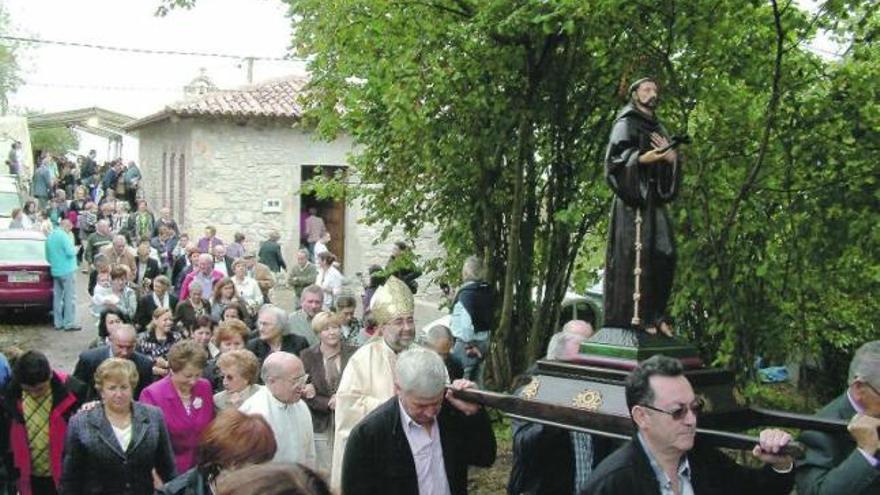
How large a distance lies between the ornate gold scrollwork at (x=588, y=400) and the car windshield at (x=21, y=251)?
16.0m

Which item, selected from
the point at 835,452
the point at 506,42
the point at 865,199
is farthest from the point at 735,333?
the point at 835,452

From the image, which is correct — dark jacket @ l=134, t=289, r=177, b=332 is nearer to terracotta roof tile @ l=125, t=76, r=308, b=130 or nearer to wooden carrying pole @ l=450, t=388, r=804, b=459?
wooden carrying pole @ l=450, t=388, r=804, b=459

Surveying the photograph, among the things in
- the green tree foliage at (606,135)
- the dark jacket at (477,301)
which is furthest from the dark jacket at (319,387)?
the dark jacket at (477,301)

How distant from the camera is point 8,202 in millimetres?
28188

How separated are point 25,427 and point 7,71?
65.0m

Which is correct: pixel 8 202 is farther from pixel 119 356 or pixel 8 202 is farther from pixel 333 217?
pixel 119 356

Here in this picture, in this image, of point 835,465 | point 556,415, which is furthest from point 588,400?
point 835,465

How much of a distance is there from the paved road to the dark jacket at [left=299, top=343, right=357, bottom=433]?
8.84 metres

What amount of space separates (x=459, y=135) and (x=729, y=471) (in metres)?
7.51

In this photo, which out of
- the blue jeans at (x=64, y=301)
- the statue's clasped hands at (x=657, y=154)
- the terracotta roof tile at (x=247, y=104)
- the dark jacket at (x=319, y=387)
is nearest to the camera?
the statue's clasped hands at (x=657, y=154)

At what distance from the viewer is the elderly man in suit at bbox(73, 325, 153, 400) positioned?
8.88 meters

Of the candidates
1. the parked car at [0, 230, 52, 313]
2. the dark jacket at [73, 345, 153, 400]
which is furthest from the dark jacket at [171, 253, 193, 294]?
the dark jacket at [73, 345, 153, 400]

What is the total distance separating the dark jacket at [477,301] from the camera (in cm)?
1180

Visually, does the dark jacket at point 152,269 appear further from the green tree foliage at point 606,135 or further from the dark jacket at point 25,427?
the dark jacket at point 25,427
